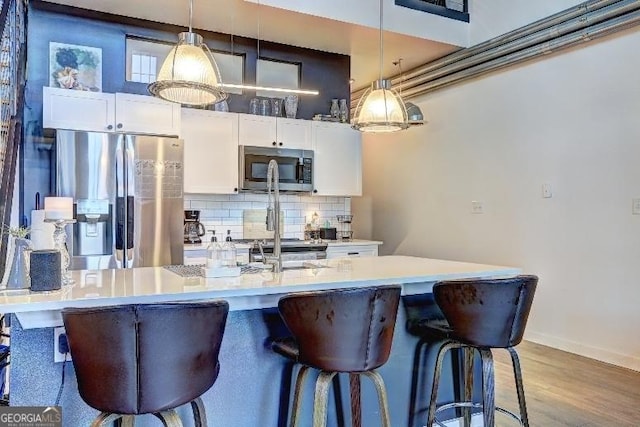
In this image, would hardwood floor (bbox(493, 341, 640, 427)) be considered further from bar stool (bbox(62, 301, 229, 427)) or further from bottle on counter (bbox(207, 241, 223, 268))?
bar stool (bbox(62, 301, 229, 427))

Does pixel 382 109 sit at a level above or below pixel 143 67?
below

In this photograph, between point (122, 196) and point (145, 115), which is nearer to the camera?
point (122, 196)

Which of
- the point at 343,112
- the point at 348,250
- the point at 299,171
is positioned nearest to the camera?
the point at 299,171

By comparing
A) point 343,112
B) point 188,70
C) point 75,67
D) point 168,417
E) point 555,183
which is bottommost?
point 168,417

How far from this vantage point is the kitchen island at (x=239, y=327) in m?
1.82

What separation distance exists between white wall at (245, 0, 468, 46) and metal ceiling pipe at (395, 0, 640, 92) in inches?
11.1

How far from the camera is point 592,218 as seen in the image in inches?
160

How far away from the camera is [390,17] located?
4.70 metres

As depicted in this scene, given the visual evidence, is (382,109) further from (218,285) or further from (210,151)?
(210,151)

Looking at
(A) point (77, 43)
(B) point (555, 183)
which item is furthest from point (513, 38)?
(A) point (77, 43)

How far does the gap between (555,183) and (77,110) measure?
4.13 meters

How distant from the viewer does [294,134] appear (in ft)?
17.0

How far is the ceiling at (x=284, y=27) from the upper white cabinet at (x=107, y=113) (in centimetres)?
85

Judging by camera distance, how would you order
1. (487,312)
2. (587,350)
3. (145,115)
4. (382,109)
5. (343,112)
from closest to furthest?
(487,312), (382,109), (587,350), (145,115), (343,112)
